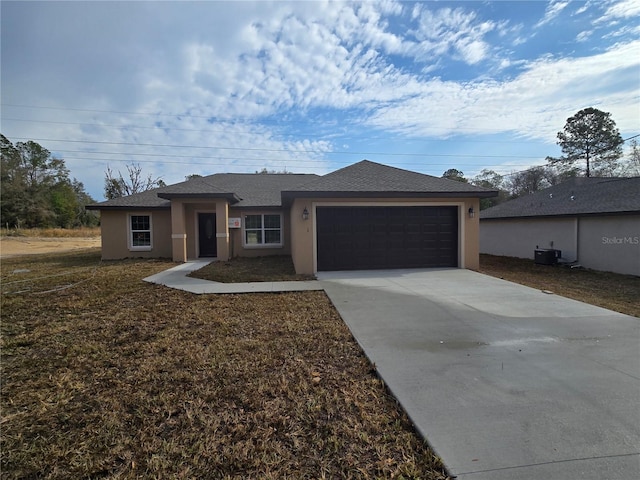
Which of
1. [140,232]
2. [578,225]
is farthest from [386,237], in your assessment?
[140,232]

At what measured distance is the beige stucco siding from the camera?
10570 millimetres

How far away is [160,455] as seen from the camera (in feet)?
7.83

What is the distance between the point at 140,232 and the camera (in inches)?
605

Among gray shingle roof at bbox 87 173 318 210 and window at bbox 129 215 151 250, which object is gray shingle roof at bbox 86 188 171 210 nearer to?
gray shingle roof at bbox 87 173 318 210

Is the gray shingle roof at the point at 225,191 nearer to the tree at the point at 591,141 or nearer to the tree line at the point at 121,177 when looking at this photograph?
the tree line at the point at 121,177

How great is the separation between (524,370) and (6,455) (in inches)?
184

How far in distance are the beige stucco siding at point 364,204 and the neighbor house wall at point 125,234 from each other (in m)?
7.73

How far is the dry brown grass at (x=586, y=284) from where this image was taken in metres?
7.17

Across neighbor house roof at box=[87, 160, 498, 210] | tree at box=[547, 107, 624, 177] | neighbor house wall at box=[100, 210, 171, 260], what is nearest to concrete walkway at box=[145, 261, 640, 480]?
neighbor house roof at box=[87, 160, 498, 210]

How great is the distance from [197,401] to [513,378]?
317 cm

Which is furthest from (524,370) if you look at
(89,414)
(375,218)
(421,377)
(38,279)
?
(38,279)

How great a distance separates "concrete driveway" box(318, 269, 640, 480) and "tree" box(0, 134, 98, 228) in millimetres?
48608

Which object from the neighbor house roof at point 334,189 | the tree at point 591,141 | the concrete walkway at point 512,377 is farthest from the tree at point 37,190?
the tree at point 591,141

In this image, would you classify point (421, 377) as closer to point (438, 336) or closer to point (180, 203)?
point (438, 336)
